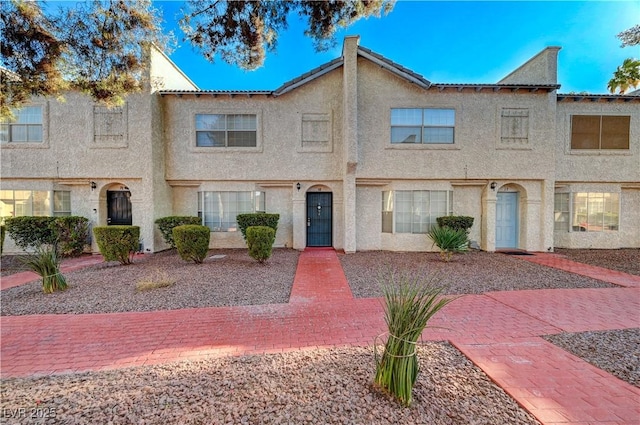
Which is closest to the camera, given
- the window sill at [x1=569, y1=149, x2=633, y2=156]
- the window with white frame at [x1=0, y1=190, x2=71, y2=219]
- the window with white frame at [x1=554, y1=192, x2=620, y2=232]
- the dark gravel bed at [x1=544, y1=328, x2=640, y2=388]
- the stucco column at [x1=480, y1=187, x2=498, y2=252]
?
the dark gravel bed at [x1=544, y1=328, x2=640, y2=388]

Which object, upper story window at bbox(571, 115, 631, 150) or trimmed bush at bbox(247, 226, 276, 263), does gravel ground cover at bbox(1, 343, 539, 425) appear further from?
upper story window at bbox(571, 115, 631, 150)

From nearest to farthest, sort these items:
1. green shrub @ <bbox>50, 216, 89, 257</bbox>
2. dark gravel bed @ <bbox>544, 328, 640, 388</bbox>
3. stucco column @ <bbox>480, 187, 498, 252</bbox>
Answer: dark gravel bed @ <bbox>544, 328, 640, 388</bbox> < green shrub @ <bbox>50, 216, 89, 257</bbox> < stucco column @ <bbox>480, 187, 498, 252</bbox>

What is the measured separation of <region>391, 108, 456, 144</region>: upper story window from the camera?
38.7ft

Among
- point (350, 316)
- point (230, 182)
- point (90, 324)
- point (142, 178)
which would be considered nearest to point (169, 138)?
point (142, 178)

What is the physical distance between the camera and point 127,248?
29.7 feet

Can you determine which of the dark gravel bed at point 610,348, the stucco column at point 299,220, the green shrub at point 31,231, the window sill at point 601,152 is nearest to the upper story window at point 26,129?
the green shrub at point 31,231

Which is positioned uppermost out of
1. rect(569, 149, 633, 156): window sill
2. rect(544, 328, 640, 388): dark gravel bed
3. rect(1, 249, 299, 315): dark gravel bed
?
rect(569, 149, 633, 156): window sill

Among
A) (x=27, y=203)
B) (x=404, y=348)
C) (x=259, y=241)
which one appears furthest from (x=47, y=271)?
(x=404, y=348)

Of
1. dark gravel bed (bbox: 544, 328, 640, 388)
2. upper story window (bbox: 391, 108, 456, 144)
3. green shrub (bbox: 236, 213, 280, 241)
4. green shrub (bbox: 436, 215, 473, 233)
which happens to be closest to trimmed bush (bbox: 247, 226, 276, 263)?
green shrub (bbox: 236, 213, 280, 241)

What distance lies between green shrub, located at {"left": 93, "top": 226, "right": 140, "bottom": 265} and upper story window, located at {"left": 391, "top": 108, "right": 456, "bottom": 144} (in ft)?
35.3

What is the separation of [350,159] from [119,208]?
10.6 metres

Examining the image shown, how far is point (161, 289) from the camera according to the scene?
6758mm

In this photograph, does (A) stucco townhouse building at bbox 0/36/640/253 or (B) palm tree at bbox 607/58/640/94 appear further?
(B) palm tree at bbox 607/58/640/94

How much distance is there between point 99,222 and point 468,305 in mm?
14334
